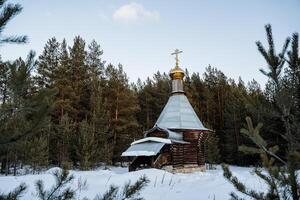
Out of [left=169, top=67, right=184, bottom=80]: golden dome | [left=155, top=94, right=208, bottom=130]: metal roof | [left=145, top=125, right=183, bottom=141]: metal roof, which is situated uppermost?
[left=169, top=67, right=184, bottom=80]: golden dome

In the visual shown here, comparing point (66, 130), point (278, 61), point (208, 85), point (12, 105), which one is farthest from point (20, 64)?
point (208, 85)

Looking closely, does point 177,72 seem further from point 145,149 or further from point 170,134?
point 145,149

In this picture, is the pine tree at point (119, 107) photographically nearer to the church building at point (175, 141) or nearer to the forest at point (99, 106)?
the forest at point (99, 106)

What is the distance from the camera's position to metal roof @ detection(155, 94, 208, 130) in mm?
22719

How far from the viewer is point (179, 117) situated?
23250mm

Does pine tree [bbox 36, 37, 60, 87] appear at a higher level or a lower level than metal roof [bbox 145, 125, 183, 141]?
higher

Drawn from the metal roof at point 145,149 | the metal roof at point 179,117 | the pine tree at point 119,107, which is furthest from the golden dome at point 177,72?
the metal roof at point 145,149

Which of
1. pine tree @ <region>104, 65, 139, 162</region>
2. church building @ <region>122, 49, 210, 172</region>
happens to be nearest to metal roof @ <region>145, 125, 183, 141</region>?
church building @ <region>122, 49, 210, 172</region>

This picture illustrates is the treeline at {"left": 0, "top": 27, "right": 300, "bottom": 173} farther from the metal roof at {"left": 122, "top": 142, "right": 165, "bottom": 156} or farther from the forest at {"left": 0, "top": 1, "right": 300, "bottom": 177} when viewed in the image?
the metal roof at {"left": 122, "top": 142, "right": 165, "bottom": 156}

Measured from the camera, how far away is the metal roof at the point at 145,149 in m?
17.7

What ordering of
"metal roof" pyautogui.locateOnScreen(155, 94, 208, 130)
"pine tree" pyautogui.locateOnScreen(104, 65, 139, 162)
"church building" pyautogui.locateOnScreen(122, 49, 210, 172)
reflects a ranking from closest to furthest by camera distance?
"church building" pyautogui.locateOnScreen(122, 49, 210, 172) < "metal roof" pyautogui.locateOnScreen(155, 94, 208, 130) < "pine tree" pyautogui.locateOnScreen(104, 65, 139, 162)

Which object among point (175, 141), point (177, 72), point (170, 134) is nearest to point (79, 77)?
point (177, 72)

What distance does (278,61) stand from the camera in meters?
3.49

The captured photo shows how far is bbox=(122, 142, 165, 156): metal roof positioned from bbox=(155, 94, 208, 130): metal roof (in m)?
3.62
